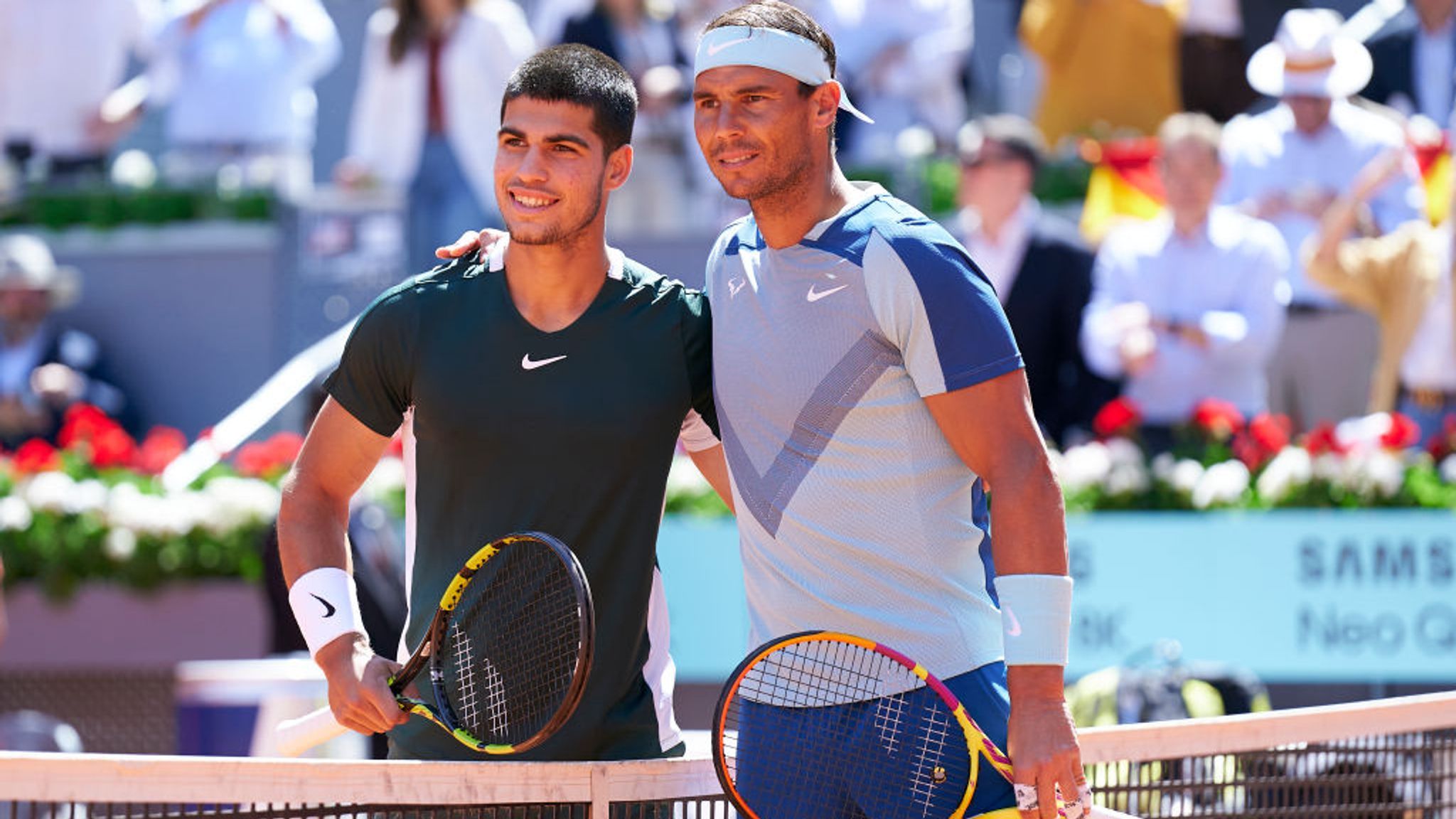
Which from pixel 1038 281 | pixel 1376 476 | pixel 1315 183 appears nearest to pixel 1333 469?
pixel 1376 476

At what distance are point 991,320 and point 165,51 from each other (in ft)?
32.4

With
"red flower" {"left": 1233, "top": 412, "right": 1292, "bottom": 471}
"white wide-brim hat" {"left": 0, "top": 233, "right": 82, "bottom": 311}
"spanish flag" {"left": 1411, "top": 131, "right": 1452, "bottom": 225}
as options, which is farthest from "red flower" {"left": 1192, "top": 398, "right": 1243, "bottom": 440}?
"white wide-brim hat" {"left": 0, "top": 233, "right": 82, "bottom": 311}

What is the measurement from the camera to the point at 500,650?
359 centimetres

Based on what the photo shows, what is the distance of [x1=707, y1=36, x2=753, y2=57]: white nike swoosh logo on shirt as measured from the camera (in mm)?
3586

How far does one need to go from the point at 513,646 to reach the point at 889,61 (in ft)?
26.2

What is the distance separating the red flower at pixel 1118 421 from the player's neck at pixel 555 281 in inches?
177

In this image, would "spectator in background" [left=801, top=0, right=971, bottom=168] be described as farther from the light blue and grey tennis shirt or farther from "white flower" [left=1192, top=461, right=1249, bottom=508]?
the light blue and grey tennis shirt

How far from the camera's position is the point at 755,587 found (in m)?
3.59

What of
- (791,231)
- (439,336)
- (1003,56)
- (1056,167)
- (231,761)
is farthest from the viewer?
(1003,56)

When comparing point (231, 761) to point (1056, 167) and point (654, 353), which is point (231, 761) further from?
point (1056, 167)

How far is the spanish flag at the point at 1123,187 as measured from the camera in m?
10.1

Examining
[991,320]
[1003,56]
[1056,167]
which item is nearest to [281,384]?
[1056,167]

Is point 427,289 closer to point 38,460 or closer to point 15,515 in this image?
point 15,515

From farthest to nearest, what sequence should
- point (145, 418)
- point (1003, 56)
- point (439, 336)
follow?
point (1003, 56) < point (145, 418) < point (439, 336)
